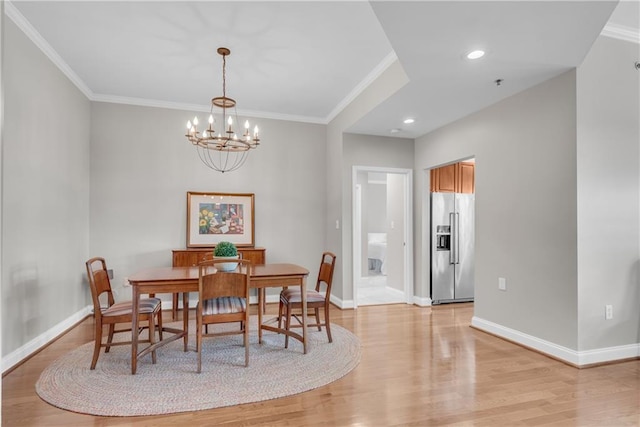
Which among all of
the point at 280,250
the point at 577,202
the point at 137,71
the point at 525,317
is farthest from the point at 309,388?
the point at 137,71

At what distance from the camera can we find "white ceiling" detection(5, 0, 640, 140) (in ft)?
7.89

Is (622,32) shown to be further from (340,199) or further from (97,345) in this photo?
(97,345)

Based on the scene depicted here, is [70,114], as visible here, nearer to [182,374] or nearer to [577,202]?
[182,374]

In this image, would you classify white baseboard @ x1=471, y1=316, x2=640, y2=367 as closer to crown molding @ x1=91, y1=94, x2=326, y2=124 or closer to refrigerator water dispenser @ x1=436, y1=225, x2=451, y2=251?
refrigerator water dispenser @ x1=436, y1=225, x2=451, y2=251

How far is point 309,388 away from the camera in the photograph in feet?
8.55

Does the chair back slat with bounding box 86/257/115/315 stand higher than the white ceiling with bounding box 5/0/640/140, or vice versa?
the white ceiling with bounding box 5/0/640/140

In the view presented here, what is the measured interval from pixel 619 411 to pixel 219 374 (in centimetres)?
275

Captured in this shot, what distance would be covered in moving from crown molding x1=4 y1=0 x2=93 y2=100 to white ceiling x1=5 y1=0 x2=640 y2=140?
0.5 inches

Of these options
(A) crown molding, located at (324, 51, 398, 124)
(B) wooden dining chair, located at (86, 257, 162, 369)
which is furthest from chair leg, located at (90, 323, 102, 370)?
(A) crown molding, located at (324, 51, 398, 124)

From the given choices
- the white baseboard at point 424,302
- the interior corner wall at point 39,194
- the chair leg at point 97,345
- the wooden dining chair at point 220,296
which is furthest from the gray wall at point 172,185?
the wooden dining chair at point 220,296

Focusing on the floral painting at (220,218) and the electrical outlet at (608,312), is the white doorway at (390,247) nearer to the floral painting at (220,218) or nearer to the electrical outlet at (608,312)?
the floral painting at (220,218)

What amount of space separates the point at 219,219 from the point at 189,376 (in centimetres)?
267

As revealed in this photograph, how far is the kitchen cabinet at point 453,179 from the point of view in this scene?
212 inches

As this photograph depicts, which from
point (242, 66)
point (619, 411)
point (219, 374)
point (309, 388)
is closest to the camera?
point (619, 411)
